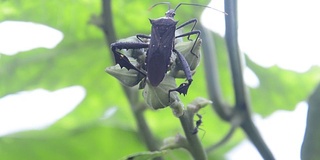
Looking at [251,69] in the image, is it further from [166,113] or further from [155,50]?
[155,50]

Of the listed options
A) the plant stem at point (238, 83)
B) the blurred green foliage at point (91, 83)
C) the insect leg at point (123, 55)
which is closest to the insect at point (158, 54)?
the insect leg at point (123, 55)

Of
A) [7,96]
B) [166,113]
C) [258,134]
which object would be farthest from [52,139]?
[258,134]

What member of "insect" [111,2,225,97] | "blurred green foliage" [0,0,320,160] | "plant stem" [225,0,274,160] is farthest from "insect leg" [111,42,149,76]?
"blurred green foliage" [0,0,320,160]

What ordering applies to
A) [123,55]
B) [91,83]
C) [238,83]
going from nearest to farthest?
[123,55] → [238,83] → [91,83]

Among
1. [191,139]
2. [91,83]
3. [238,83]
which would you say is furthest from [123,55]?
[91,83]

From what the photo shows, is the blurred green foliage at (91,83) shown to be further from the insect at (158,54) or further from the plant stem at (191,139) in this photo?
the plant stem at (191,139)

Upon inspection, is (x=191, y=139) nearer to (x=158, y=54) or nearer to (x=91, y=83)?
(x=158, y=54)
